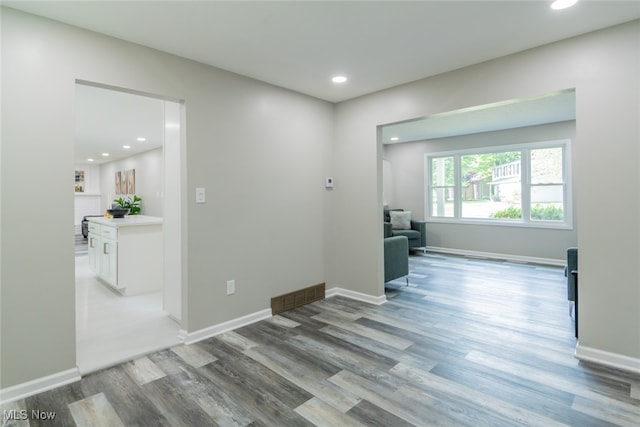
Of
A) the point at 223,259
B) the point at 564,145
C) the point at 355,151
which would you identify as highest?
the point at 564,145

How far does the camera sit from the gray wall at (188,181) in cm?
204

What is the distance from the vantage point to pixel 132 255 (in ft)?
14.1

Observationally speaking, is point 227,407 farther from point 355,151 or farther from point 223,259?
point 355,151

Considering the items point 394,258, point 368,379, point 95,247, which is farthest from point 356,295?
point 95,247

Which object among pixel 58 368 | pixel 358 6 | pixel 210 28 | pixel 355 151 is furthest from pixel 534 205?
pixel 58 368

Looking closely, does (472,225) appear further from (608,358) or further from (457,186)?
(608,358)

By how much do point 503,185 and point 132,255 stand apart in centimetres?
663

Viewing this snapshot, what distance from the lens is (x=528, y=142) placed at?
20.0 feet

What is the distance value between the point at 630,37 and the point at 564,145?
4175 mm

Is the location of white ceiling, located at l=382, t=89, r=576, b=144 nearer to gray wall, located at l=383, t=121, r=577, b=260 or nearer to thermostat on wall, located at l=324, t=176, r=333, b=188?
gray wall, located at l=383, t=121, r=577, b=260

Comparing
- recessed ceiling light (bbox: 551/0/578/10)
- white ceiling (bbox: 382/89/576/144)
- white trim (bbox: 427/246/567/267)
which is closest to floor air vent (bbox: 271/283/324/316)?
white ceiling (bbox: 382/89/576/144)

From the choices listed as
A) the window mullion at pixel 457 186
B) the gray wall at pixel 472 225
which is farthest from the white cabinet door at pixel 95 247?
the window mullion at pixel 457 186

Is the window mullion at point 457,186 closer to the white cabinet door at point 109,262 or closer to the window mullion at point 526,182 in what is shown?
the window mullion at point 526,182

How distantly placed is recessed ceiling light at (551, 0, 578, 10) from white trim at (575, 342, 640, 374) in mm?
2384
